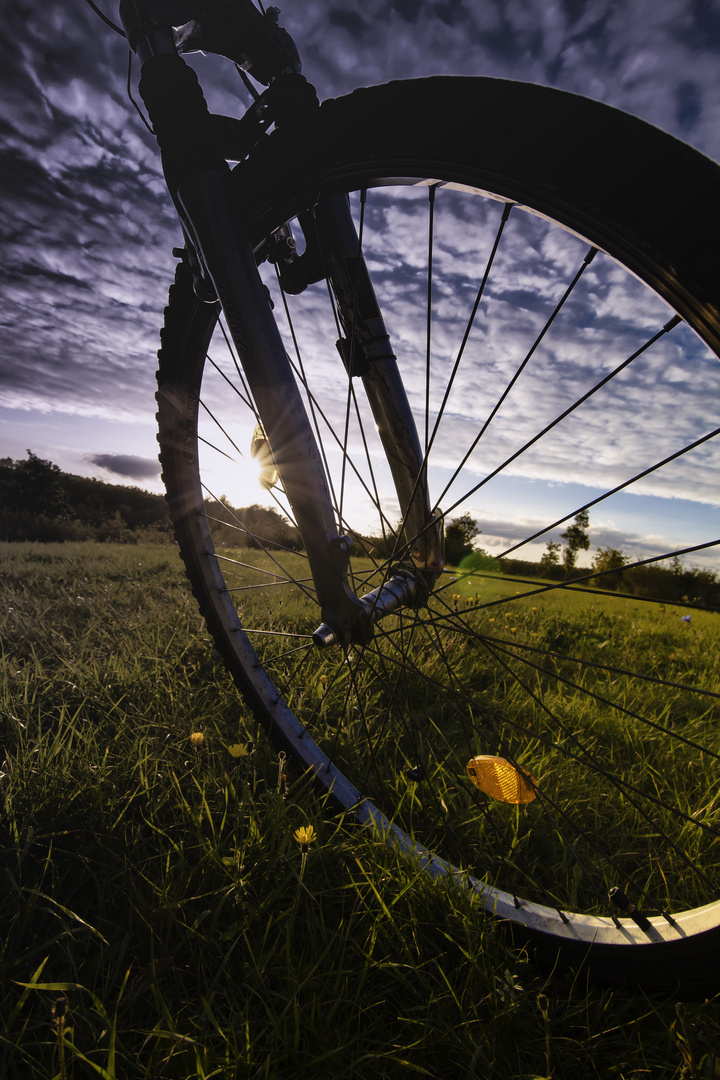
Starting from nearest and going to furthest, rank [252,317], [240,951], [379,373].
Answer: [240,951]
[252,317]
[379,373]

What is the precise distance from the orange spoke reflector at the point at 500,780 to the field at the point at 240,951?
332 millimetres

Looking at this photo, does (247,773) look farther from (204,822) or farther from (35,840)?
(35,840)

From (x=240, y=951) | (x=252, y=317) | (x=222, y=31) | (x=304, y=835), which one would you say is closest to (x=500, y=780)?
(x=304, y=835)

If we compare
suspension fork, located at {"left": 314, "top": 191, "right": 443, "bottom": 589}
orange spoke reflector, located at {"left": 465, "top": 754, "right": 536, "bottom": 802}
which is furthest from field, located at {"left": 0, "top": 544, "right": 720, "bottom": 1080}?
suspension fork, located at {"left": 314, "top": 191, "right": 443, "bottom": 589}

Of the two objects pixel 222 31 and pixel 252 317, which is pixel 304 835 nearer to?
pixel 252 317

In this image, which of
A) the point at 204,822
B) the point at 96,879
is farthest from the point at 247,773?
the point at 96,879

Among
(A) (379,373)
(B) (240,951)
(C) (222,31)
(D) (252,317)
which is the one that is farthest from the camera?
(A) (379,373)

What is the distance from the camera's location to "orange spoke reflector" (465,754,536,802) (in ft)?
4.14

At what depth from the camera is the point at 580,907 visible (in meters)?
1.12

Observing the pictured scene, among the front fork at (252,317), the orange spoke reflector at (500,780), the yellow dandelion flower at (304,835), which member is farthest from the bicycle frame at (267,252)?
the orange spoke reflector at (500,780)

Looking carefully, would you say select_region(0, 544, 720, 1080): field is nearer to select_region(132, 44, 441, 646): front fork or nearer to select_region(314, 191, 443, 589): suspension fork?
select_region(132, 44, 441, 646): front fork

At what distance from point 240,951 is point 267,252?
67.2 inches

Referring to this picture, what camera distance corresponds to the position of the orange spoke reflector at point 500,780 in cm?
126

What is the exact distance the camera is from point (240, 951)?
3.07 feet
